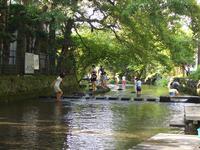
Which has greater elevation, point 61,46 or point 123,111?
point 61,46

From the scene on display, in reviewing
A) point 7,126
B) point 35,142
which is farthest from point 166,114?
point 35,142

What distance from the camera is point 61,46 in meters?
36.7

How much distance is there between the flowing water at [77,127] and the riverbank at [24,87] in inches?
151

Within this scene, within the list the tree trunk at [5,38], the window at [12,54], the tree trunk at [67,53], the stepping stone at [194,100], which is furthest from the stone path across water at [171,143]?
the tree trunk at [67,53]

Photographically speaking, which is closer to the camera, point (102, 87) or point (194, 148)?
point (194, 148)

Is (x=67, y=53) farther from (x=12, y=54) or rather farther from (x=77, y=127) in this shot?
(x=77, y=127)

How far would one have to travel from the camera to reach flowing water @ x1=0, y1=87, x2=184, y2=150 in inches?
474

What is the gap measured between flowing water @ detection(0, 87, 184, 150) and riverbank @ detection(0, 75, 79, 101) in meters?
3.83

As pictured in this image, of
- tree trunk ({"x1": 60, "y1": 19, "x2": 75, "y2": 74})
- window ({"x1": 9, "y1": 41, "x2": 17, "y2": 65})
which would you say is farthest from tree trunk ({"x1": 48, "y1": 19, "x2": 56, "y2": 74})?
window ({"x1": 9, "y1": 41, "x2": 17, "y2": 65})

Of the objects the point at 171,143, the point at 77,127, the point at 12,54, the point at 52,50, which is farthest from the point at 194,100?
the point at 171,143

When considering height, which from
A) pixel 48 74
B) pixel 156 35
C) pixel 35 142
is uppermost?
pixel 156 35

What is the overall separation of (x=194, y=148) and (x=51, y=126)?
6.72 metres

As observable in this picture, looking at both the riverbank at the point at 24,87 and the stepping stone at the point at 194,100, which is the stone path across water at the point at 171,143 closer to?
the riverbank at the point at 24,87

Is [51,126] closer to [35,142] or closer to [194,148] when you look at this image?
[35,142]
